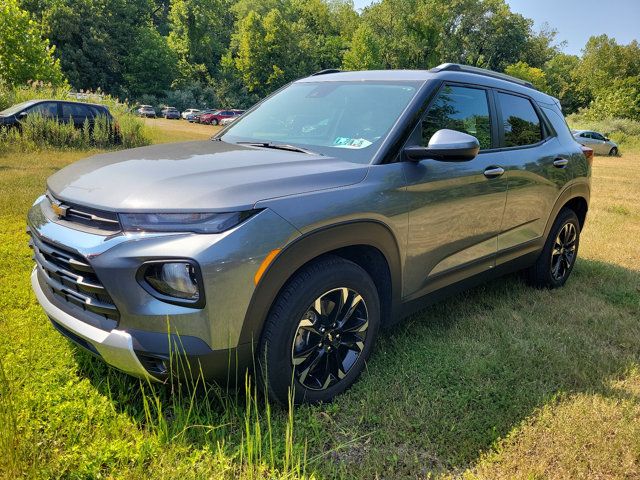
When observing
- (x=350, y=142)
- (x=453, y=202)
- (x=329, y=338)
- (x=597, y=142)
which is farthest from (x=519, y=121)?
(x=597, y=142)

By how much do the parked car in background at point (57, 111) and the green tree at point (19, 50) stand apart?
5076mm

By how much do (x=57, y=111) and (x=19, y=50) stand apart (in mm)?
7919

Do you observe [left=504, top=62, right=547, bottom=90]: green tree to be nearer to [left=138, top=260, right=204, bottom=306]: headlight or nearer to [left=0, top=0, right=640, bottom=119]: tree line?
[left=0, top=0, right=640, bottom=119]: tree line

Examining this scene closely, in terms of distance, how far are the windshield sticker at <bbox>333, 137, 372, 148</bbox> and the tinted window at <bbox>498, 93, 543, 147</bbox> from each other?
142 centimetres

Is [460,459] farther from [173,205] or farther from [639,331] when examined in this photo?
[639,331]

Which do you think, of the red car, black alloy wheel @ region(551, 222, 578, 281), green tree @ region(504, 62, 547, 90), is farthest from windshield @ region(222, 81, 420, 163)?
green tree @ region(504, 62, 547, 90)

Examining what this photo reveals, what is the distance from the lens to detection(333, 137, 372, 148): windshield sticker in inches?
111

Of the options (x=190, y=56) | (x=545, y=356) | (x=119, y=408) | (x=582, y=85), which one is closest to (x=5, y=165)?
(x=119, y=408)

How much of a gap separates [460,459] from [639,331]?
7.58 feet

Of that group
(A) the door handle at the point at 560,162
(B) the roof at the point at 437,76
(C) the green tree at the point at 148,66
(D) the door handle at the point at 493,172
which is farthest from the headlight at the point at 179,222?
(C) the green tree at the point at 148,66

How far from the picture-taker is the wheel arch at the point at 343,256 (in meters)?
2.11

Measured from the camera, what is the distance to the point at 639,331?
370cm

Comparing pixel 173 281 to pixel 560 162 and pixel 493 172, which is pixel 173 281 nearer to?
pixel 493 172

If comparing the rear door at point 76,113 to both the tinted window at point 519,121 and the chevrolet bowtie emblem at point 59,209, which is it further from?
the tinted window at point 519,121
